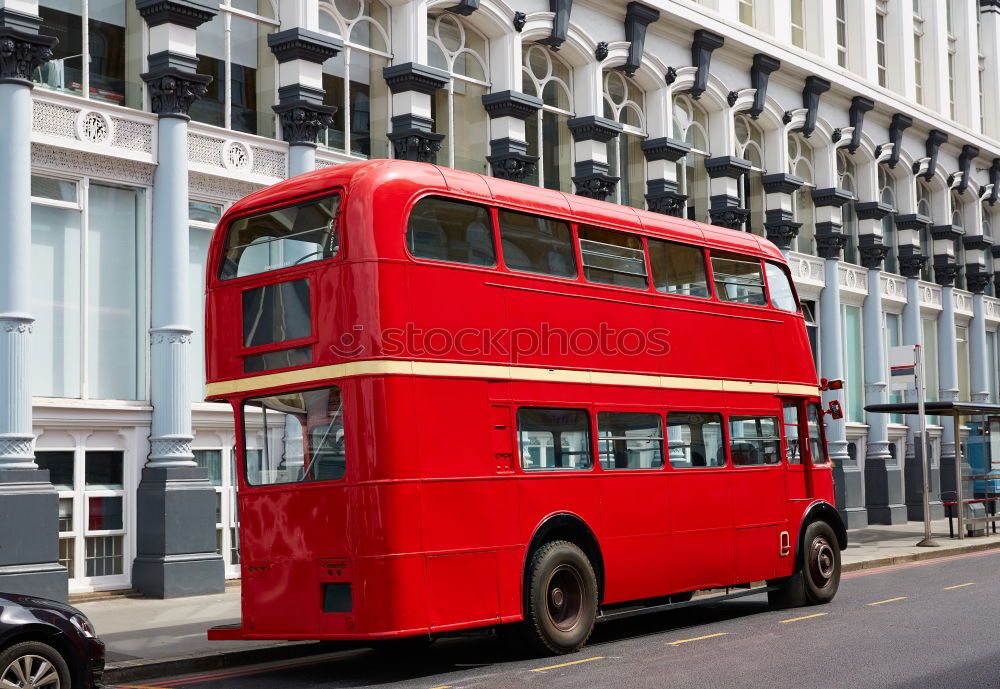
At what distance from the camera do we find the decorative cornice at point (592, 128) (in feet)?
81.1

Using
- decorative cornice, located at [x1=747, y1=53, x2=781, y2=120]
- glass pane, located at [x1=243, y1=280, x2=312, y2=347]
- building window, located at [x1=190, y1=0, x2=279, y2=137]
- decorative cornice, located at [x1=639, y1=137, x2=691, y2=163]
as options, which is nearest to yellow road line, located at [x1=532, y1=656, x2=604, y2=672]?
glass pane, located at [x1=243, y1=280, x2=312, y2=347]

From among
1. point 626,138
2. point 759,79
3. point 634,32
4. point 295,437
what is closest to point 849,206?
point 759,79

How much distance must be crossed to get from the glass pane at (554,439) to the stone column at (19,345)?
6.59 meters

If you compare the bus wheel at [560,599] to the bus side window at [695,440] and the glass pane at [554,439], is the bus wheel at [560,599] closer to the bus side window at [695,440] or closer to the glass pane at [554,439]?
the glass pane at [554,439]

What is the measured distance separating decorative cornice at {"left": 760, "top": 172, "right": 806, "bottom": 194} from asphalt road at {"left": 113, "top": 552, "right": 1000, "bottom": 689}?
52.0 ft

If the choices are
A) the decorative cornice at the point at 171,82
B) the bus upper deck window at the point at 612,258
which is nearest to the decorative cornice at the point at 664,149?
the decorative cornice at the point at 171,82

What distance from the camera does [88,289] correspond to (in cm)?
1712

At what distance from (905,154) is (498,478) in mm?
27430

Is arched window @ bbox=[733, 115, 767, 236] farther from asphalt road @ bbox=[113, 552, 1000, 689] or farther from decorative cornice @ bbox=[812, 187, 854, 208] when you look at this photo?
asphalt road @ bbox=[113, 552, 1000, 689]

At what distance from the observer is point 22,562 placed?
602 inches

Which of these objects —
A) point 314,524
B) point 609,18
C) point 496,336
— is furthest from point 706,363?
point 609,18

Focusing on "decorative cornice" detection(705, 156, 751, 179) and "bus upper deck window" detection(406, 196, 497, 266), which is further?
"decorative cornice" detection(705, 156, 751, 179)

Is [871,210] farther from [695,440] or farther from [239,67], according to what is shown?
[695,440]

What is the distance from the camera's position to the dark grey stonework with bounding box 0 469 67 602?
15.1 metres
